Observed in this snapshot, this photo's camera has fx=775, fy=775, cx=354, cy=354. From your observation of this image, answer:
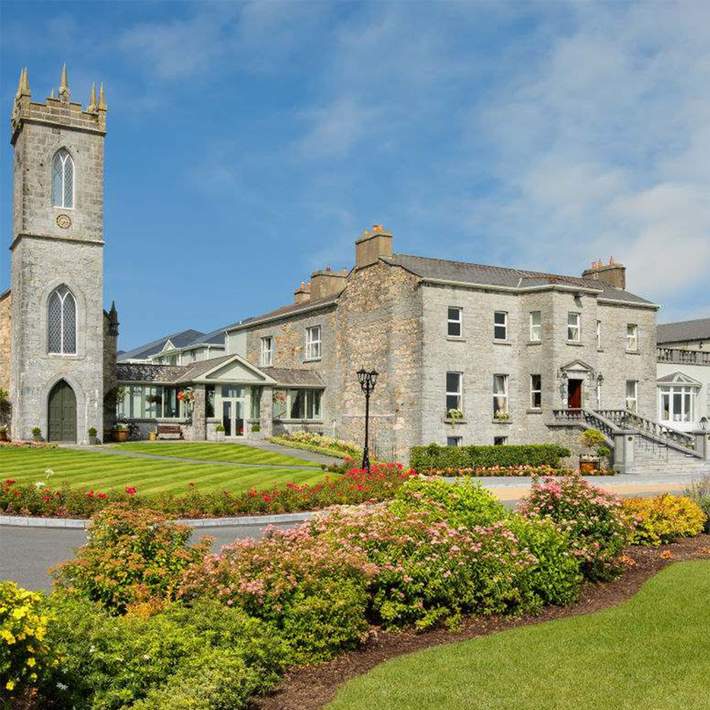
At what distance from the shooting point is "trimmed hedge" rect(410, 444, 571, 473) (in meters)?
32.4

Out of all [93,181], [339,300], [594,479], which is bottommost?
[594,479]

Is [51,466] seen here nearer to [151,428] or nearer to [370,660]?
[151,428]

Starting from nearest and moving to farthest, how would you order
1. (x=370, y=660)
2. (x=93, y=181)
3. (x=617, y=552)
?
(x=370, y=660), (x=617, y=552), (x=93, y=181)

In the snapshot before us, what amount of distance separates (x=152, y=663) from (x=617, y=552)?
801 centimetres

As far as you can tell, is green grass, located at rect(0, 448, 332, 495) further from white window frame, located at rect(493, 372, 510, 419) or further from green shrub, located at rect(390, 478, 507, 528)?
white window frame, located at rect(493, 372, 510, 419)

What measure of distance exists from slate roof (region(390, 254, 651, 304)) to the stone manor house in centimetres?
15

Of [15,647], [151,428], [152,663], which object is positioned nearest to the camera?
[15,647]

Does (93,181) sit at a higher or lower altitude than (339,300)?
higher

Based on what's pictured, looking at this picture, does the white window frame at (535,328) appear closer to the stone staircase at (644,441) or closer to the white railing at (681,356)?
the stone staircase at (644,441)

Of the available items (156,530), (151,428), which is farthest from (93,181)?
(156,530)

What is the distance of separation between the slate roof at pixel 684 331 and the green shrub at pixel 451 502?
181 ft

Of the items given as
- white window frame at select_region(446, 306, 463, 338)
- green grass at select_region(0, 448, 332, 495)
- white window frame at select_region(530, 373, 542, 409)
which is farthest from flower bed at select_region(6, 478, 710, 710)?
white window frame at select_region(530, 373, 542, 409)

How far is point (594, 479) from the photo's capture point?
104 feet

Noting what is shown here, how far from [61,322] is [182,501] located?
87.1 ft
